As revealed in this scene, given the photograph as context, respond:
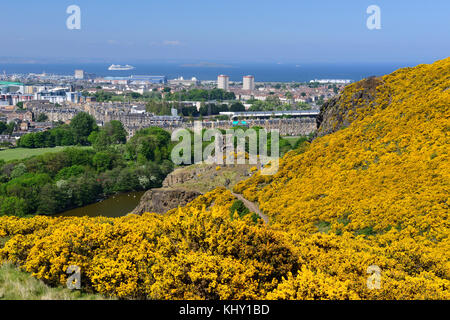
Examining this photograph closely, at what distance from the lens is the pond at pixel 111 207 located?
31734mm

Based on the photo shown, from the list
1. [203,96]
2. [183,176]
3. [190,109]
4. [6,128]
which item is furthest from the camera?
[203,96]

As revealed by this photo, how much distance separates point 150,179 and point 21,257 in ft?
96.7

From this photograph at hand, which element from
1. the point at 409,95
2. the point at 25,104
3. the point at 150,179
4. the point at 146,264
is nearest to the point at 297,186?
the point at 409,95

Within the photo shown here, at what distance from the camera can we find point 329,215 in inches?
571

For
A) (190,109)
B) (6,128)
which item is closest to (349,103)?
(6,128)

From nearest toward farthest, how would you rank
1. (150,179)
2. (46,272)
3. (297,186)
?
1. (46,272)
2. (297,186)
3. (150,179)

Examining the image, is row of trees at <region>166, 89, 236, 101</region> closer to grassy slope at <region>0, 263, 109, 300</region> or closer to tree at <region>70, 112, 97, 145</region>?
tree at <region>70, 112, 97, 145</region>

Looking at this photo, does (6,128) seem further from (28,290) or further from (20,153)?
(28,290)

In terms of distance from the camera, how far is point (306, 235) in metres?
11.9

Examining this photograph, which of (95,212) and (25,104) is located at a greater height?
(25,104)

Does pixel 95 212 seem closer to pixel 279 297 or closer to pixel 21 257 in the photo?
pixel 21 257

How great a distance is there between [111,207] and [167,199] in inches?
504

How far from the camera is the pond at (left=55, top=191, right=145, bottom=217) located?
31734 millimetres

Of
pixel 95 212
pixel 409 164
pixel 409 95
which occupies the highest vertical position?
pixel 409 95
